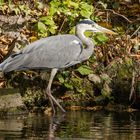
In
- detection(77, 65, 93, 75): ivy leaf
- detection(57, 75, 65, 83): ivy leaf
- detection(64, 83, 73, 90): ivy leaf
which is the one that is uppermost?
detection(77, 65, 93, 75): ivy leaf

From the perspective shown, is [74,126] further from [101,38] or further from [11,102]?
[101,38]

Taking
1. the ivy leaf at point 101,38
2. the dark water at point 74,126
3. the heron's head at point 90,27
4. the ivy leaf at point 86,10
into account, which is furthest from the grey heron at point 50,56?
the ivy leaf at point 86,10

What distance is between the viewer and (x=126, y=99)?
1160 centimetres

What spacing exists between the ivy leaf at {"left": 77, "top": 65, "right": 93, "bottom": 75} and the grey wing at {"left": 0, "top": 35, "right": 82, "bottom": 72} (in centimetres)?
40

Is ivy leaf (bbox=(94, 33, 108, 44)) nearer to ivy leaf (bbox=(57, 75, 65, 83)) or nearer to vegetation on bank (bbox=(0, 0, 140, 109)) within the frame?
vegetation on bank (bbox=(0, 0, 140, 109))

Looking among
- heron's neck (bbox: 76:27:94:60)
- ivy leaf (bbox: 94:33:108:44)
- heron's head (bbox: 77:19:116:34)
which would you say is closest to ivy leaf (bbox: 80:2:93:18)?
ivy leaf (bbox: 94:33:108:44)

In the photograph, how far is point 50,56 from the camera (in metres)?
11.4

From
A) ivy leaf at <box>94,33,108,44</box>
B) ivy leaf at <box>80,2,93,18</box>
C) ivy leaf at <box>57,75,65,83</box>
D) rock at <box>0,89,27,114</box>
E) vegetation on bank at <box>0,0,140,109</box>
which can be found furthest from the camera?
ivy leaf at <box>80,2,93,18</box>

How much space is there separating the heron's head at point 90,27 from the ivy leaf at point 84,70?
697 millimetres

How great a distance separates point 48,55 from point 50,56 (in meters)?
0.04

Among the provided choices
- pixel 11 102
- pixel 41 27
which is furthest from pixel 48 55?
pixel 41 27

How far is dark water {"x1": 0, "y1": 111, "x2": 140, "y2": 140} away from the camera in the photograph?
8125mm

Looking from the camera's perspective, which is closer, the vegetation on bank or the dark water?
the dark water

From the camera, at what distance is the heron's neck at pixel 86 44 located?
38.6 feet
